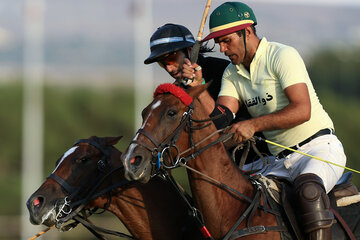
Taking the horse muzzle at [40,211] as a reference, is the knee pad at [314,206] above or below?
above

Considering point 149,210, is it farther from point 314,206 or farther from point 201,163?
point 314,206

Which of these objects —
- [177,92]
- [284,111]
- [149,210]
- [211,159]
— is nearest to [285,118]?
[284,111]

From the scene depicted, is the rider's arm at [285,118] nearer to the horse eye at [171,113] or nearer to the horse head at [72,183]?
the horse eye at [171,113]

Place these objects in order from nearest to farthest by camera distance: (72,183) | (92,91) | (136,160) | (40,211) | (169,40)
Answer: (136,160), (40,211), (72,183), (169,40), (92,91)

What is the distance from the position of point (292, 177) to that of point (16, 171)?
31.4 m

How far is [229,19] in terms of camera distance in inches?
253

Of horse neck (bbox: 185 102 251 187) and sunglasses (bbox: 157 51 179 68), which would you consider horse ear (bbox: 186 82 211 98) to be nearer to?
horse neck (bbox: 185 102 251 187)

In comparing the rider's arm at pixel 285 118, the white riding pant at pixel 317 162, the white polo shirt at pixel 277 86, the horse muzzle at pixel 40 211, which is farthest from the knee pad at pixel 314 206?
the horse muzzle at pixel 40 211

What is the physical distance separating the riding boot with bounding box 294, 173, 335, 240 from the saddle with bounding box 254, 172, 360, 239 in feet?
0.39

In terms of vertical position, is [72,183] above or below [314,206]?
below

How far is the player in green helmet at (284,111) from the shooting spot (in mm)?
5828

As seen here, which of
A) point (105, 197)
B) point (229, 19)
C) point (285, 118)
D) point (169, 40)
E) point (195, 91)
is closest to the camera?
point (195, 91)

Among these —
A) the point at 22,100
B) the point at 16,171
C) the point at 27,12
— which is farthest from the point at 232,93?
the point at 22,100

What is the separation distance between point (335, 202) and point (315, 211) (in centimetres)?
52
